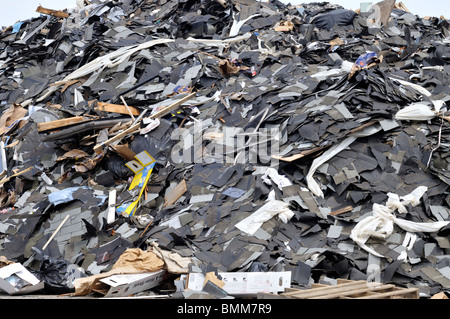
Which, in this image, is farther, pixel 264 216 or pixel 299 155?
pixel 299 155

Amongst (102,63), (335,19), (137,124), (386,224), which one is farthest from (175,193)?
(335,19)

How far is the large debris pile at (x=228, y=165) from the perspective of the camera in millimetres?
6686

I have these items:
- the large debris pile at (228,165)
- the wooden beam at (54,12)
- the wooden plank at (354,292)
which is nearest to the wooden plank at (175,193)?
the large debris pile at (228,165)

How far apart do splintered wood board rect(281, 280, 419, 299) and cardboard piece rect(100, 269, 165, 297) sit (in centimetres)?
178

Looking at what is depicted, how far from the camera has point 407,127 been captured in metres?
8.35

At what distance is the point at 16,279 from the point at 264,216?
3597 millimetres

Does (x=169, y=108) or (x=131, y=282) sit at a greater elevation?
(x=169, y=108)

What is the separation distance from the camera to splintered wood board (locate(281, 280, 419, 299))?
5430 millimetres

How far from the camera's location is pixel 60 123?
9.60m

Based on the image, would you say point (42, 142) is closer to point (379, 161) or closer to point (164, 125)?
point (164, 125)

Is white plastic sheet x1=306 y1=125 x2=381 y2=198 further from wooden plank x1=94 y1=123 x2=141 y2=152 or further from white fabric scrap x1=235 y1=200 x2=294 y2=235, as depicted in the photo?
wooden plank x1=94 y1=123 x2=141 y2=152

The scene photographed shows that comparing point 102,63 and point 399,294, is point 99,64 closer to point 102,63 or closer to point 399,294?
point 102,63

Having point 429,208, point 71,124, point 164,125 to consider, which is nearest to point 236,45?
point 164,125
